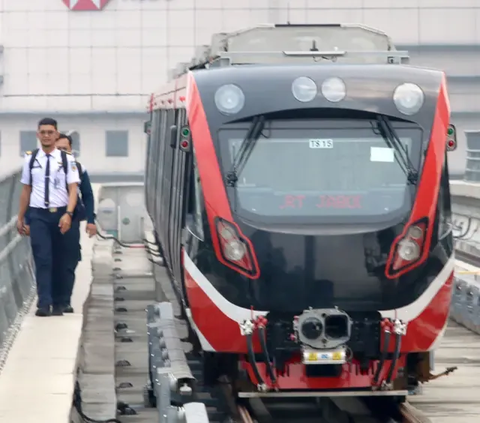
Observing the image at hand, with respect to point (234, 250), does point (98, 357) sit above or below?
below

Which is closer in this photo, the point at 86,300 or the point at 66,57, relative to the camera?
the point at 86,300

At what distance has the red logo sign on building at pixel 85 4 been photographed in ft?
195

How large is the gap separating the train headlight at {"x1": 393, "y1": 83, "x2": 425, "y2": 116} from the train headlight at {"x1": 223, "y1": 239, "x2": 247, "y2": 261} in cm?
158

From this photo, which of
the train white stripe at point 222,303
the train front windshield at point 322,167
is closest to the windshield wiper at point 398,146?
the train front windshield at point 322,167

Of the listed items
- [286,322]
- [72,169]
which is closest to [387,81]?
[286,322]

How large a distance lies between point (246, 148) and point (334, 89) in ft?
2.58

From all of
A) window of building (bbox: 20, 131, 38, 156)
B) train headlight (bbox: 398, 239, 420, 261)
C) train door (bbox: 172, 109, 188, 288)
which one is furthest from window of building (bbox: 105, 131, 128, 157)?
train headlight (bbox: 398, 239, 420, 261)

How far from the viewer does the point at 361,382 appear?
984 cm

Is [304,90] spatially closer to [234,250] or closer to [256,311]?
[234,250]

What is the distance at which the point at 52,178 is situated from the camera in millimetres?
11883

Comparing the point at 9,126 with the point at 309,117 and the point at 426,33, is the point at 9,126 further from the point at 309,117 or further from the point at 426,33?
the point at 309,117

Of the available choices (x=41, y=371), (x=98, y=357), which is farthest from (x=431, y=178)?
(x=98, y=357)

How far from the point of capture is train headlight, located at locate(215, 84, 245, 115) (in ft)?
33.4

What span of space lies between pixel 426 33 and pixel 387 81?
5005 cm
